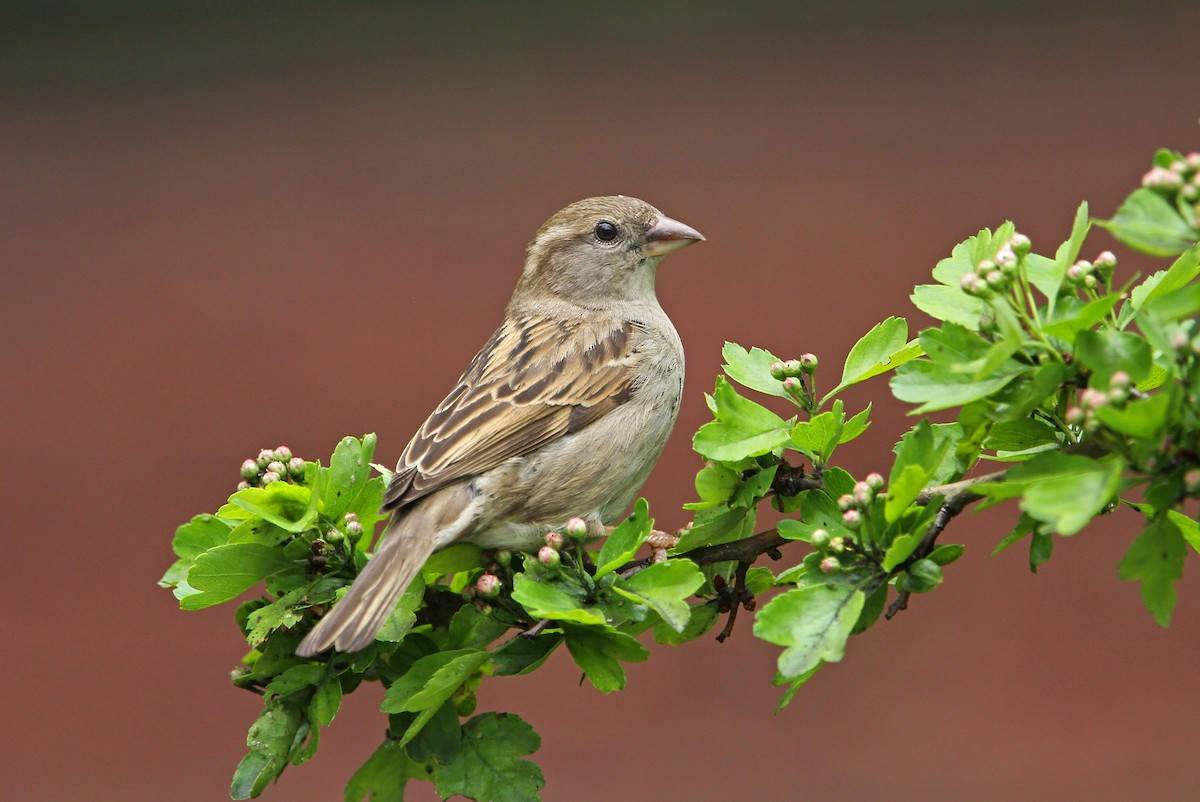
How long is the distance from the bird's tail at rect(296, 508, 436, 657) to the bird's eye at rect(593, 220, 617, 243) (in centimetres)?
157

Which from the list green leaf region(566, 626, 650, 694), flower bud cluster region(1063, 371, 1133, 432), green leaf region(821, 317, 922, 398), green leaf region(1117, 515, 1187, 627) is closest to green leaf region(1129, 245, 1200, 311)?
flower bud cluster region(1063, 371, 1133, 432)

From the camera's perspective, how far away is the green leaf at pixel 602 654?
71.9 inches

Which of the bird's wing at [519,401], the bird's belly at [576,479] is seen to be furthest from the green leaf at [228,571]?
the bird's belly at [576,479]

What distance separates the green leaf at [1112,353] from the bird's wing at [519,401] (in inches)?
51.2

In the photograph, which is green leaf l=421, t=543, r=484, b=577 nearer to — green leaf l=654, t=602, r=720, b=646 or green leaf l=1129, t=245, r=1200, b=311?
green leaf l=654, t=602, r=720, b=646

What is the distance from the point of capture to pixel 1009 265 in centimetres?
159

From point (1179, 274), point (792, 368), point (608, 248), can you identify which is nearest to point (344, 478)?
point (792, 368)

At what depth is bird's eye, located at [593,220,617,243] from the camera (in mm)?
3551

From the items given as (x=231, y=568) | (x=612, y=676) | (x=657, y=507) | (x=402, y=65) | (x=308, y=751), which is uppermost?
(x=402, y=65)

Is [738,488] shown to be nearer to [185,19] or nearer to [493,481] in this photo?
[493,481]

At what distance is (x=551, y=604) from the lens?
1.82 m

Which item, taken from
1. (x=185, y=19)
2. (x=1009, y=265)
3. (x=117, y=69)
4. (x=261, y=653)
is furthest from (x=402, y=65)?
(x=1009, y=265)

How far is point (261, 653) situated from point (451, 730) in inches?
13.4

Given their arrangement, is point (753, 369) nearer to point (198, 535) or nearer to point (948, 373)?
point (948, 373)
